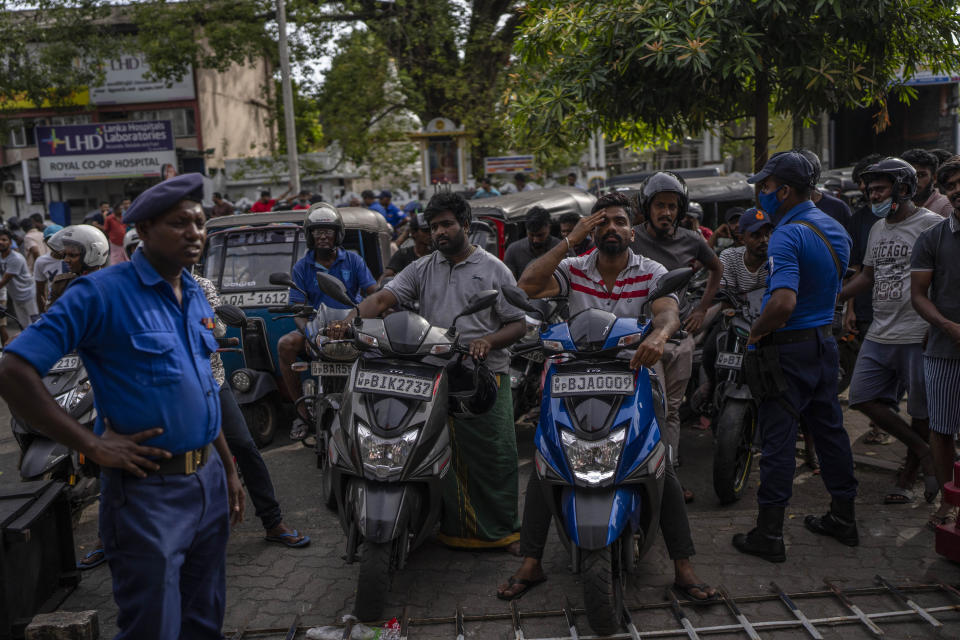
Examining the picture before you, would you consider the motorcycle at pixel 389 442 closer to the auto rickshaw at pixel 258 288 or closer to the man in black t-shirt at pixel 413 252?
the auto rickshaw at pixel 258 288

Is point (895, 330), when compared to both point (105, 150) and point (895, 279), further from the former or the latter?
point (105, 150)

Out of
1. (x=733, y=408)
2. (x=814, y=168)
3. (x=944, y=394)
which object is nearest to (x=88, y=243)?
(x=733, y=408)

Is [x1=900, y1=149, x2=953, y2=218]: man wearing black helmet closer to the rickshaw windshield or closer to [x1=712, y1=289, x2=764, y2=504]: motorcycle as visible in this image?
[x1=712, y1=289, x2=764, y2=504]: motorcycle

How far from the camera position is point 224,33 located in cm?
2238

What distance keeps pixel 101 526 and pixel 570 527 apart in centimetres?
178

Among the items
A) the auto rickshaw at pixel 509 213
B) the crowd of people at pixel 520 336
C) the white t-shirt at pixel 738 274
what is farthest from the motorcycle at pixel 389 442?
the auto rickshaw at pixel 509 213

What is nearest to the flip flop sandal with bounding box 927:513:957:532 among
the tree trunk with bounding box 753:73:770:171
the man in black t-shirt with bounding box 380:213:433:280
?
the tree trunk with bounding box 753:73:770:171

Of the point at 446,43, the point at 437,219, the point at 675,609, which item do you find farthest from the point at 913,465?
the point at 446,43

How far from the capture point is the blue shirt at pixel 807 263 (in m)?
4.07

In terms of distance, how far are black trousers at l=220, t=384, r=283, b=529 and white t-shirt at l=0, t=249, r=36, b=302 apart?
784 cm

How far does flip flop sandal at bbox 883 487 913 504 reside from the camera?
16.2 ft

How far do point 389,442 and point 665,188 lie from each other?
2.33 metres

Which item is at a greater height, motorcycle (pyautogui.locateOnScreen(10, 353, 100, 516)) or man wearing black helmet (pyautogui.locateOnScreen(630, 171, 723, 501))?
man wearing black helmet (pyautogui.locateOnScreen(630, 171, 723, 501))

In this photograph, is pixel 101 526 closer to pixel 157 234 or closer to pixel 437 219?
pixel 157 234
